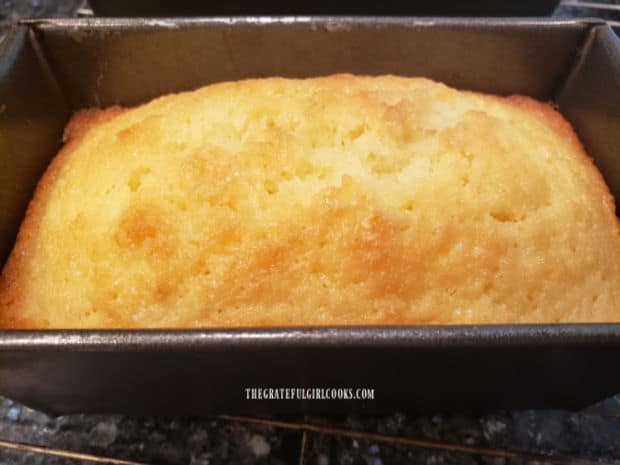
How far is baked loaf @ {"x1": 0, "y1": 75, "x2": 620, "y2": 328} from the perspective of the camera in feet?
3.79

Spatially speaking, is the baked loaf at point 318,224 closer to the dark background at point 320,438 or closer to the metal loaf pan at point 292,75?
the metal loaf pan at point 292,75

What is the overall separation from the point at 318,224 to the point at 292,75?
613 millimetres

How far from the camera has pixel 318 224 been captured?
47.6 inches

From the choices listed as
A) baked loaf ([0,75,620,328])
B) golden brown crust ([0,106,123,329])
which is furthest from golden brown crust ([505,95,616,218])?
golden brown crust ([0,106,123,329])

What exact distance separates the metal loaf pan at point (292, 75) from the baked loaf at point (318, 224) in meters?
0.13

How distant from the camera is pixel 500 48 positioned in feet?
5.12

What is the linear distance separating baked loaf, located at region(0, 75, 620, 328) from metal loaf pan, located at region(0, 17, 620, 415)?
0.42 ft

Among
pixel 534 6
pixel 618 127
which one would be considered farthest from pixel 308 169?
pixel 534 6

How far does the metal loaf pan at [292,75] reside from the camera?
918mm

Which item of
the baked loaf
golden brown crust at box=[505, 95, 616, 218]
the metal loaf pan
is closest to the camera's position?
the metal loaf pan

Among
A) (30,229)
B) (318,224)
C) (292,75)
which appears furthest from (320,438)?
(292,75)

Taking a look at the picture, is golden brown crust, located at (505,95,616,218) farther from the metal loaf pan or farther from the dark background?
the dark background

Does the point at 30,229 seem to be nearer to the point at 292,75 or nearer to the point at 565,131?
the point at 292,75

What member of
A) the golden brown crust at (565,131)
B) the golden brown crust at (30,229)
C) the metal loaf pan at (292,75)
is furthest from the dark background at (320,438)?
the golden brown crust at (565,131)
